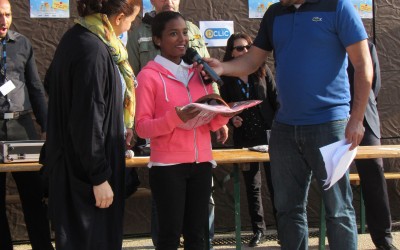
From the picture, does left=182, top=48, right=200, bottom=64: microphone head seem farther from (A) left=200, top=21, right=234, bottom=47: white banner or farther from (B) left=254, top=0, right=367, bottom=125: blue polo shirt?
(A) left=200, top=21, right=234, bottom=47: white banner

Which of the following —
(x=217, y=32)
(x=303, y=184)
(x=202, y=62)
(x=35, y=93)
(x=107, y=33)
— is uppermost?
(x=217, y=32)

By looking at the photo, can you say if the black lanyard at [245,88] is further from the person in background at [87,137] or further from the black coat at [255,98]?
the person in background at [87,137]

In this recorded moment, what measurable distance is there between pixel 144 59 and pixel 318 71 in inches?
77.0

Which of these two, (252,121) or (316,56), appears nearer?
(316,56)

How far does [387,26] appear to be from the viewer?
5.71 m

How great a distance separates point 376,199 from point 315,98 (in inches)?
76.0

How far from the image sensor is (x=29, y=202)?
427 cm

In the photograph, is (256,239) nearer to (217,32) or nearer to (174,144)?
(217,32)

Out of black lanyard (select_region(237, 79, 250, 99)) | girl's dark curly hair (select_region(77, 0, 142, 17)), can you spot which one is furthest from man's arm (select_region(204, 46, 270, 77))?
black lanyard (select_region(237, 79, 250, 99))

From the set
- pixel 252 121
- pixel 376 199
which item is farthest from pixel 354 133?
pixel 252 121

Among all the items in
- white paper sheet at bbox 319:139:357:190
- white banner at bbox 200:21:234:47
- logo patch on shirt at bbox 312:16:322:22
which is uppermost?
white banner at bbox 200:21:234:47

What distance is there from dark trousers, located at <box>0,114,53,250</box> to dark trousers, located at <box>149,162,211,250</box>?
4.28ft

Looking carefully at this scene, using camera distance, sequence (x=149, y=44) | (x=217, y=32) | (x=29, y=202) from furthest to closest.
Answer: (x=217, y=32)
(x=149, y=44)
(x=29, y=202)

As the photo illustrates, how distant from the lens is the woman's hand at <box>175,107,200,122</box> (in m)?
2.99
